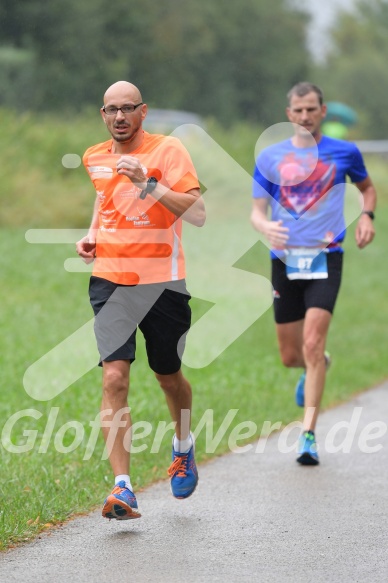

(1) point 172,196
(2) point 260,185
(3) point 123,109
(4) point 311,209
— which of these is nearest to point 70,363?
(2) point 260,185

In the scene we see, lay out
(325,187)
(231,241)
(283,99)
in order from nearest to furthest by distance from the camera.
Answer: (325,187) → (231,241) → (283,99)

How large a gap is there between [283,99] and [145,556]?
220ft

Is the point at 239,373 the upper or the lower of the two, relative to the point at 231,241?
lower

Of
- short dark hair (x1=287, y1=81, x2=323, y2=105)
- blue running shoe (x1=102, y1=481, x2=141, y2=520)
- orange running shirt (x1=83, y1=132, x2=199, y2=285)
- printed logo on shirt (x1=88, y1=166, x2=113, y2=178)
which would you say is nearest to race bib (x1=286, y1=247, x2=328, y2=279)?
short dark hair (x1=287, y1=81, x2=323, y2=105)

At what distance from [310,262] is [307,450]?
4.22 feet

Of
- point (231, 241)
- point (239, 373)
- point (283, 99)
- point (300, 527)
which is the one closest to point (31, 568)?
point (300, 527)

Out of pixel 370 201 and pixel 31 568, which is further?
pixel 370 201

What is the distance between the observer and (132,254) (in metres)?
6.29

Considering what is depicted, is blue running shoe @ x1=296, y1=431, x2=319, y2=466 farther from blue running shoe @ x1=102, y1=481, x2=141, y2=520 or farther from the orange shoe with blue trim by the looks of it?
blue running shoe @ x1=102, y1=481, x2=141, y2=520

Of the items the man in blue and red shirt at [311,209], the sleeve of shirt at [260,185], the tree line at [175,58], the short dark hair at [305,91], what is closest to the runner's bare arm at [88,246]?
the man in blue and red shirt at [311,209]

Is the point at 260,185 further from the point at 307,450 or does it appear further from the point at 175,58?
the point at 175,58

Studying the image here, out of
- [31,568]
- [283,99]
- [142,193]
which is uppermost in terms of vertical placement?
[283,99]

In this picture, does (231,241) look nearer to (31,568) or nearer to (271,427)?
(271,427)

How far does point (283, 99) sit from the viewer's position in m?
71.1
